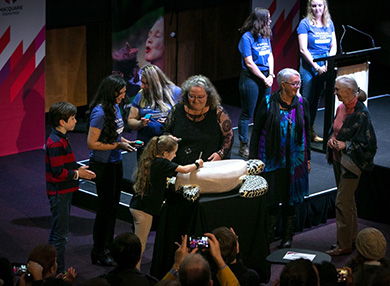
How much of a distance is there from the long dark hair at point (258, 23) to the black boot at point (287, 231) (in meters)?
2.16

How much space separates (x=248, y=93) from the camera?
290 inches

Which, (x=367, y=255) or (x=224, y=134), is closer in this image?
(x=367, y=255)

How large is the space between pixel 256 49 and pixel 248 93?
46cm

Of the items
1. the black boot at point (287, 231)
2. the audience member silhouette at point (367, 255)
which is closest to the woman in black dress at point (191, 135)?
the black boot at point (287, 231)

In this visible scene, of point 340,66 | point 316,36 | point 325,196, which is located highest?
point 316,36

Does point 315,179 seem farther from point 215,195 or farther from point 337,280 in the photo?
point 337,280

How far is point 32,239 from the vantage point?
6.02 meters

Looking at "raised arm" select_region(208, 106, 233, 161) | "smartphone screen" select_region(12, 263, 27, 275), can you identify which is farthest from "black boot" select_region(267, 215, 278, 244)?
"smartphone screen" select_region(12, 263, 27, 275)

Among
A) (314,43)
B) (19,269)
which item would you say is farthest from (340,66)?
(19,269)

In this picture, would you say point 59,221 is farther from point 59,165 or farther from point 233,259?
point 233,259

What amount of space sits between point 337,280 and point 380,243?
22.7 inches

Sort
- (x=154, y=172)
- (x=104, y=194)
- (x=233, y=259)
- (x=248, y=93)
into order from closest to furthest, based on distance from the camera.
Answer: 1. (x=233, y=259)
2. (x=154, y=172)
3. (x=104, y=194)
4. (x=248, y=93)

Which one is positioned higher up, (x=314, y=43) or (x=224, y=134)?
(x=314, y=43)

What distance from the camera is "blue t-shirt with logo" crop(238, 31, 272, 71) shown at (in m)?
7.17
